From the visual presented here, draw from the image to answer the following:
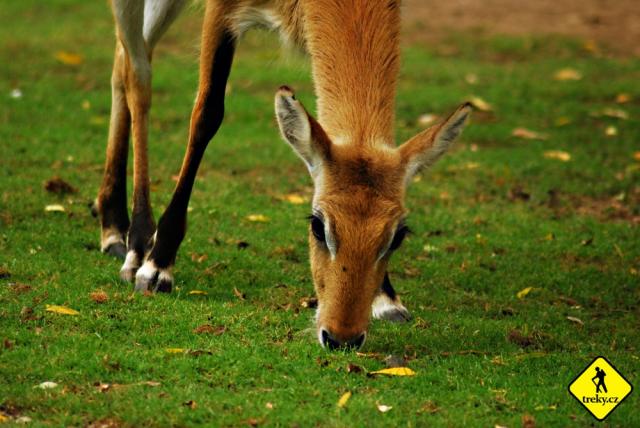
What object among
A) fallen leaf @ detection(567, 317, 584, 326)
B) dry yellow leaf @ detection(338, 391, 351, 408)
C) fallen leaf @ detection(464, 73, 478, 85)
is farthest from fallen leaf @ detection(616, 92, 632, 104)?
dry yellow leaf @ detection(338, 391, 351, 408)

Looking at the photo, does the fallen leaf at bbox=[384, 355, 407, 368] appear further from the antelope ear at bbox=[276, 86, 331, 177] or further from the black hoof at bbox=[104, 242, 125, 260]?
Result: the black hoof at bbox=[104, 242, 125, 260]

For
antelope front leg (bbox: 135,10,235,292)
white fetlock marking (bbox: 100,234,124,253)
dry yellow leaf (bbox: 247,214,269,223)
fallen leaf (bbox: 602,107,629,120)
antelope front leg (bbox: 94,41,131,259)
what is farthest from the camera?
fallen leaf (bbox: 602,107,629,120)

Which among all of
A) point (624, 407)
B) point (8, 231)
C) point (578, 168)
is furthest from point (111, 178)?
point (578, 168)

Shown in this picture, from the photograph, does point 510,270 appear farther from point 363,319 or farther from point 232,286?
point 363,319

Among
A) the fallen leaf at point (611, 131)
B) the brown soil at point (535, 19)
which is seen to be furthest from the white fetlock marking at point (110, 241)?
the brown soil at point (535, 19)

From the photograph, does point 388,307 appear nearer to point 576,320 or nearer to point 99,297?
point 576,320

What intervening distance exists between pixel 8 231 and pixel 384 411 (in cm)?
446

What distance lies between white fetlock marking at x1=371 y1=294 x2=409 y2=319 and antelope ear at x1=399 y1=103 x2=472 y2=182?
137 centimetres

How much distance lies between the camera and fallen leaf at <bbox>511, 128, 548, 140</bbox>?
45.8ft

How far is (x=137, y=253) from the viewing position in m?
8.53

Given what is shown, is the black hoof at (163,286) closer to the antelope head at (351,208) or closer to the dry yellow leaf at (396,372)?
the antelope head at (351,208)

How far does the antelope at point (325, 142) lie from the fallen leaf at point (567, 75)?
28.7ft

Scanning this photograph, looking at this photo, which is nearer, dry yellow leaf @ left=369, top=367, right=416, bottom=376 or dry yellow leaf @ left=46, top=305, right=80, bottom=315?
dry yellow leaf @ left=369, top=367, right=416, bottom=376

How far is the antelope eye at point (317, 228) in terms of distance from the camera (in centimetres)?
661
